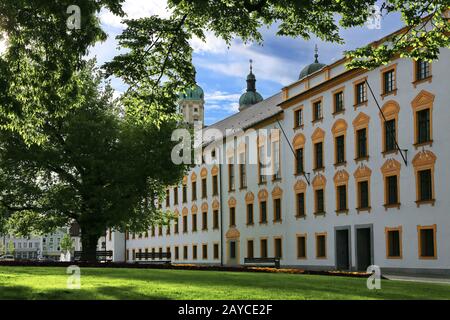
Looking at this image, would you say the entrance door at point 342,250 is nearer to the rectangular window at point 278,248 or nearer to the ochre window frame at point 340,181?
the ochre window frame at point 340,181

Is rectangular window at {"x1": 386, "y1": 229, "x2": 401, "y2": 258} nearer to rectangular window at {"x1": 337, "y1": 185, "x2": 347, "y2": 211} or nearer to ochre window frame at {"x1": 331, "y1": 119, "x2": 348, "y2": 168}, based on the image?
rectangular window at {"x1": 337, "y1": 185, "x2": 347, "y2": 211}

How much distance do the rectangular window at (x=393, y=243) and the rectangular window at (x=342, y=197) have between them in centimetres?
497

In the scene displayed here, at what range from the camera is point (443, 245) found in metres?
31.7

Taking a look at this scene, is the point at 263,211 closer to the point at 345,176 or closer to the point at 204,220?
the point at 345,176

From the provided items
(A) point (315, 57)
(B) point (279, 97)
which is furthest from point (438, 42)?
(A) point (315, 57)

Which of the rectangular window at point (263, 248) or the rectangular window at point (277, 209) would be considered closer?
the rectangular window at point (277, 209)

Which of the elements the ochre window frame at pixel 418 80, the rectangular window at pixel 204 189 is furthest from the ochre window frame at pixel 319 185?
the rectangular window at pixel 204 189

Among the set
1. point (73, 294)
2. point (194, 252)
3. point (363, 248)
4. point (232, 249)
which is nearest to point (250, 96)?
point (194, 252)

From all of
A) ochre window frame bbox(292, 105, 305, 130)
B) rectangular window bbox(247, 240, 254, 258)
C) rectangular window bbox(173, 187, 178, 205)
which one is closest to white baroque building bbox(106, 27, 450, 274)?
rectangular window bbox(247, 240, 254, 258)

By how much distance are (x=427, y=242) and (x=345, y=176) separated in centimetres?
841

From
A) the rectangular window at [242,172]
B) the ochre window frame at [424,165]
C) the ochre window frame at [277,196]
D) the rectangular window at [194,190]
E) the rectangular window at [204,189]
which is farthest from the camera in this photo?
the rectangular window at [194,190]

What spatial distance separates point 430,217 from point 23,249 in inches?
6754

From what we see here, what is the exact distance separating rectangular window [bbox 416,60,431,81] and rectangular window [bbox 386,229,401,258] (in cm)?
868

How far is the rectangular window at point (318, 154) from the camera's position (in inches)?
1705
